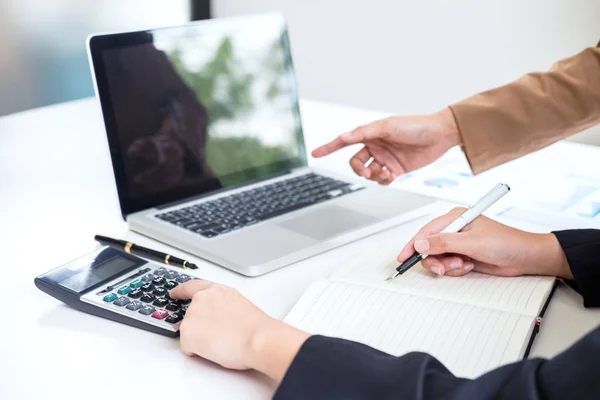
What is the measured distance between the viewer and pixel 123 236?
1041 millimetres

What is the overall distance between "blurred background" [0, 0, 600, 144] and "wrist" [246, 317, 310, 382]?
125 centimetres

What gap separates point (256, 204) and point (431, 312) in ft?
1.31

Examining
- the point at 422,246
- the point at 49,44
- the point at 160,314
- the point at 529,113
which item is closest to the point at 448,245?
the point at 422,246

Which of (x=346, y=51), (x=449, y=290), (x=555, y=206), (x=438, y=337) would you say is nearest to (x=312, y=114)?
(x=346, y=51)

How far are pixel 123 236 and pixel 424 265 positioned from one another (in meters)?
0.43

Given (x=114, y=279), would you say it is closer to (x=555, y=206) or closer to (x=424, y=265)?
(x=424, y=265)

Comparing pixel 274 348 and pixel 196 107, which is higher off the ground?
pixel 196 107

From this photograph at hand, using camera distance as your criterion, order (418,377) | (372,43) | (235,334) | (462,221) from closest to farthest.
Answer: (418,377) → (235,334) → (462,221) → (372,43)

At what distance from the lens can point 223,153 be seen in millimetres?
1166

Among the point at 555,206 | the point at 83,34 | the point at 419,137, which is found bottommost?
the point at 555,206

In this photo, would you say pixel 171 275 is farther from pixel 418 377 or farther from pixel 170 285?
pixel 418 377

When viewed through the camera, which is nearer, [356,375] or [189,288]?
[356,375]

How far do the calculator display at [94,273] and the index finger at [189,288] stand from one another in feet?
0.33

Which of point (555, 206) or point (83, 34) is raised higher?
point (83, 34)
